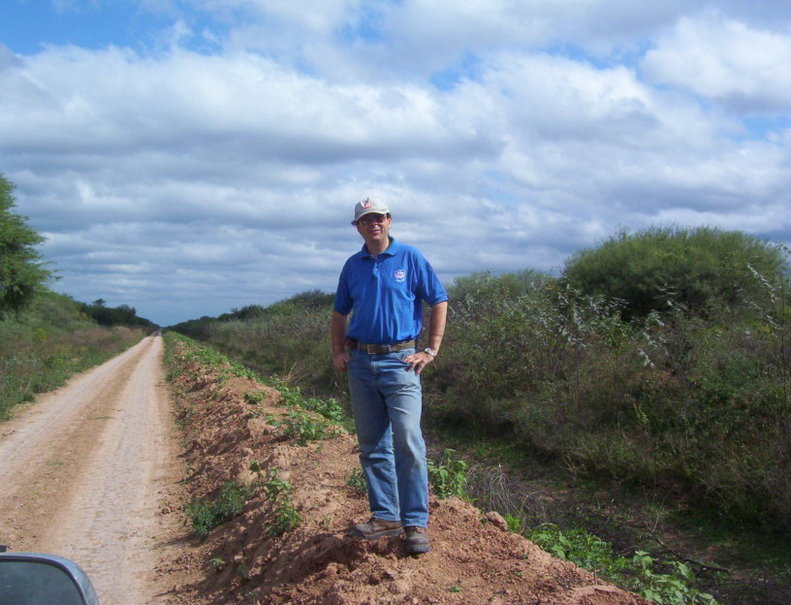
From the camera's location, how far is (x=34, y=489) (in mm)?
8578

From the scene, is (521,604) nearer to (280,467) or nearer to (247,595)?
(247,595)

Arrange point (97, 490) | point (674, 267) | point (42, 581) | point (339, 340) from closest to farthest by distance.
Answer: point (42, 581), point (339, 340), point (97, 490), point (674, 267)

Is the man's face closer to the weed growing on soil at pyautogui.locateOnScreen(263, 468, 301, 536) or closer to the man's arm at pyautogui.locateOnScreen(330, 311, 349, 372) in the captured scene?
the man's arm at pyautogui.locateOnScreen(330, 311, 349, 372)

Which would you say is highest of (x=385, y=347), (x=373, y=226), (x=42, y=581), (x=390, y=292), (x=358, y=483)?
(x=373, y=226)

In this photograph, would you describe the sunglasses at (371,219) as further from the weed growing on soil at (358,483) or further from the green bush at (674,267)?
the green bush at (674,267)

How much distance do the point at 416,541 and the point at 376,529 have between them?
0.34 metres

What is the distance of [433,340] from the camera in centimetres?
487

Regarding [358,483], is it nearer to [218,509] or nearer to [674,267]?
[218,509]

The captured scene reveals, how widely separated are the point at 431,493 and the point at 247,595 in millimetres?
1721

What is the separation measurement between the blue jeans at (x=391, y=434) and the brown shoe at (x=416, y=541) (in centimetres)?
4

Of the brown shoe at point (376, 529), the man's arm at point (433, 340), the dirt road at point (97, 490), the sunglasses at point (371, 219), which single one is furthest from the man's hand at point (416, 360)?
the dirt road at point (97, 490)

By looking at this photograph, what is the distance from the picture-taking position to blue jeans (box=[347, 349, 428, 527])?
183 inches

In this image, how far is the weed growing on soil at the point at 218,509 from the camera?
693 centimetres

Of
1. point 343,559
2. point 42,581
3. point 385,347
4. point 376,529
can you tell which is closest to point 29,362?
point 343,559
